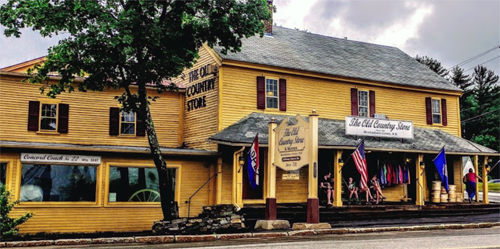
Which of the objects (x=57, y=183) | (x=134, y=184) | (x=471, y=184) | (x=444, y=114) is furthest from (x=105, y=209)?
(x=444, y=114)

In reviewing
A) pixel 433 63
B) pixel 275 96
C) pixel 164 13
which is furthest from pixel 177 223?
pixel 433 63

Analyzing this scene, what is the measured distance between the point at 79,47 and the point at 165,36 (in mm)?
2803

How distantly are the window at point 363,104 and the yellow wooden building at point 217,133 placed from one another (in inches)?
2.1

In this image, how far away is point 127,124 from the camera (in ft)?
80.8

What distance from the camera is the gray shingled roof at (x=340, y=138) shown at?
69.7 feet

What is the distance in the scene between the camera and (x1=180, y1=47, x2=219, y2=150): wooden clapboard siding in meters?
23.3

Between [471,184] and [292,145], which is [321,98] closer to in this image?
[292,145]

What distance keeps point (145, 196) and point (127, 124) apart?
4.67 meters

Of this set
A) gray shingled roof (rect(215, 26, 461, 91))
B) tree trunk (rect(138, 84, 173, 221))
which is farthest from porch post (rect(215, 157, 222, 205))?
gray shingled roof (rect(215, 26, 461, 91))

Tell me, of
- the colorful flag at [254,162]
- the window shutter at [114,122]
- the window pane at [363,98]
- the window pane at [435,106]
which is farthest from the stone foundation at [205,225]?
the window pane at [435,106]

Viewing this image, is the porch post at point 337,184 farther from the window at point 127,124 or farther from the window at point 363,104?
the window at point 127,124

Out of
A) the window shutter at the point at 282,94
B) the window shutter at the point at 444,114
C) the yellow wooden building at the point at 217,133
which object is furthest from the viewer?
the window shutter at the point at 444,114

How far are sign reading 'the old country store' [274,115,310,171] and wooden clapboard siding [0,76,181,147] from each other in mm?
8330

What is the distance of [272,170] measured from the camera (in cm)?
1862
